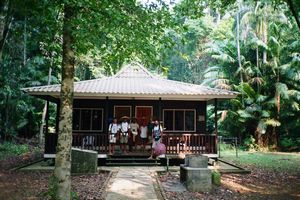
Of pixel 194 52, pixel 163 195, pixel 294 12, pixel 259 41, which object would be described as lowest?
pixel 163 195

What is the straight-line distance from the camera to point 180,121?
1859 cm

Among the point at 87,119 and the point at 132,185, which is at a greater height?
the point at 87,119

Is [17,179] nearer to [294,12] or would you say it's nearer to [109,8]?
[109,8]

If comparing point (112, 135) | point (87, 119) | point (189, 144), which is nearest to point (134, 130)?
point (112, 135)

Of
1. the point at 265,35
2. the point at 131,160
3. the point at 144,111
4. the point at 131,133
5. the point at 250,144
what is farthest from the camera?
the point at 265,35

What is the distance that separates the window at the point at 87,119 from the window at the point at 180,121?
3.54 meters

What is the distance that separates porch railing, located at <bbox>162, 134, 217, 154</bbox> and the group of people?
631mm

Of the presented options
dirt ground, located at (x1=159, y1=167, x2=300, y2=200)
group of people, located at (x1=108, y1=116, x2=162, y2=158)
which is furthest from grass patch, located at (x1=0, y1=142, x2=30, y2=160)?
dirt ground, located at (x1=159, y1=167, x2=300, y2=200)

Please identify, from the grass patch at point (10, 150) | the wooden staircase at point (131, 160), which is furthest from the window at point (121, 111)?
the grass patch at point (10, 150)

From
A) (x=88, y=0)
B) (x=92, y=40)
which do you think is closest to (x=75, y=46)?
(x=92, y=40)

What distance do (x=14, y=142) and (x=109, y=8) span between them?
1996 cm

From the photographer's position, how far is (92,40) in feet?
21.9

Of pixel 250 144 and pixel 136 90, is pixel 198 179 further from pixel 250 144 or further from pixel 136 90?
pixel 250 144

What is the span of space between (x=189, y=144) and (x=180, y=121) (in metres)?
3.19
